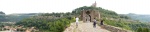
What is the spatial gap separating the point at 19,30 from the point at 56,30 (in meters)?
90.8

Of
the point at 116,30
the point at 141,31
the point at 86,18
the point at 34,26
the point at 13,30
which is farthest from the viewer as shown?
the point at 13,30

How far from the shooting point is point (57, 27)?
47.0 meters

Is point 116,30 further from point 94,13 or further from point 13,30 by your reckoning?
point 13,30

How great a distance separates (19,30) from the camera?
135 m

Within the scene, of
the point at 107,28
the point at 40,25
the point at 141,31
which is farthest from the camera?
the point at 40,25

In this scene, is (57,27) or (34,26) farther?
(34,26)

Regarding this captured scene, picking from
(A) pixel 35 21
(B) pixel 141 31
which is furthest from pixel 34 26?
(B) pixel 141 31

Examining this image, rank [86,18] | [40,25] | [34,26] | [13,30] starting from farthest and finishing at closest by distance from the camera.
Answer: [13,30], [34,26], [40,25], [86,18]

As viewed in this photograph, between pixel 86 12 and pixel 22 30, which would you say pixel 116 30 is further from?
pixel 22 30

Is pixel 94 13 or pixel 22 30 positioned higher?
pixel 94 13

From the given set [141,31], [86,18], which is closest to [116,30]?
[141,31]

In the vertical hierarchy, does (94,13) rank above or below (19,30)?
above

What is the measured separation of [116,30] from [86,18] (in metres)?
19.6

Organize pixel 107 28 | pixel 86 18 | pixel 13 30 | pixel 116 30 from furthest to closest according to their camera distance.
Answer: pixel 13 30 → pixel 86 18 → pixel 107 28 → pixel 116 30
